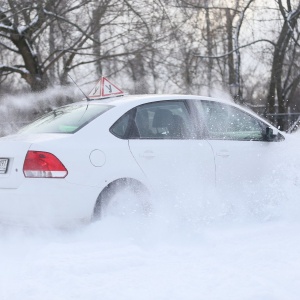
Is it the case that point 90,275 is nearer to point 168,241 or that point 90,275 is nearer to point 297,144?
point 168,241

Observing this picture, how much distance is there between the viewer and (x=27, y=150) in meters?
5.15

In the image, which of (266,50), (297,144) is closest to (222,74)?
(266,50)

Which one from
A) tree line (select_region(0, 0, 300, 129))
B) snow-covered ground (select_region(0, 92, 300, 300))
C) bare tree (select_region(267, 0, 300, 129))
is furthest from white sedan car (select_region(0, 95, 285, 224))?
bare tree (select_region(267, 0, 300, 129))

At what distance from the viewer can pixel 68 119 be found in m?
5.75

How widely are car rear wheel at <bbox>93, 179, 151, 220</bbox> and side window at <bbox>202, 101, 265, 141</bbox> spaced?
3.40ft

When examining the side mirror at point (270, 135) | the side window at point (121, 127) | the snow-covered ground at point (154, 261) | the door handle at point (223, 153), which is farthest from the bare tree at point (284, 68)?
the snow-covered ground at point (154, 261)

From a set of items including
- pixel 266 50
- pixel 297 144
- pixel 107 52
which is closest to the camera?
pixel 297 144

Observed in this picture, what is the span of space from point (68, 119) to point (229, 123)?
1675mm

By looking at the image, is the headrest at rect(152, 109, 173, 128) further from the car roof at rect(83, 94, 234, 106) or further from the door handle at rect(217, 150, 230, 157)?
the door handle at rect(217, 150, 230, 157)

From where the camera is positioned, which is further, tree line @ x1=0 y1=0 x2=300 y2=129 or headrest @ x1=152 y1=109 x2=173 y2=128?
tree line @ x1=0 y1=0 x2=300 y2=129

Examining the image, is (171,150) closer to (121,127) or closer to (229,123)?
(121,127)

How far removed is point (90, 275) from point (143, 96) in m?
2.45

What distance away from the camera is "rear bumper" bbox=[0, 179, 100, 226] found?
16.6ft

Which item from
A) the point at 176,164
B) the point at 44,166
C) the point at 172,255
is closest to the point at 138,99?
the point at 176,164
